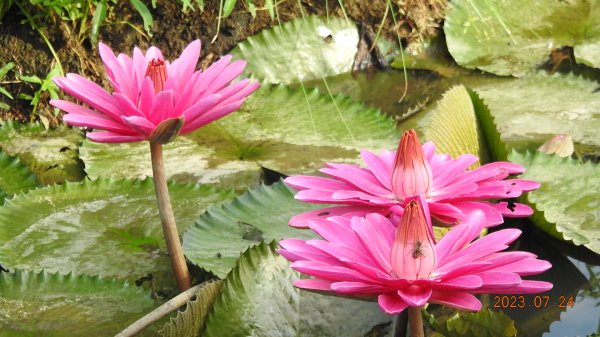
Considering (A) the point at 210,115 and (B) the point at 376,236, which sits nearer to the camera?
(B) the point at 376,236

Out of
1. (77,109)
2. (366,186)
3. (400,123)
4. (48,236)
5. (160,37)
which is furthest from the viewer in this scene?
(160,37)

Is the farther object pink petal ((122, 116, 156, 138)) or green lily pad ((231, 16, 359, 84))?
green lily pad ((231, 16, 359, 84))

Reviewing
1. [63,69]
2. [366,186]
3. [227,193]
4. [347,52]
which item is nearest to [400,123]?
[347,52]

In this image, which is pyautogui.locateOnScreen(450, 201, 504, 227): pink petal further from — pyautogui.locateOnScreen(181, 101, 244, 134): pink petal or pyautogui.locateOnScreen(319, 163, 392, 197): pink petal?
pyautogui.locateOnScreen(181, 101, 244, 134): pink petal

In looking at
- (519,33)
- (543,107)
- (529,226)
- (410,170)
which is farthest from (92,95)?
(519,33)

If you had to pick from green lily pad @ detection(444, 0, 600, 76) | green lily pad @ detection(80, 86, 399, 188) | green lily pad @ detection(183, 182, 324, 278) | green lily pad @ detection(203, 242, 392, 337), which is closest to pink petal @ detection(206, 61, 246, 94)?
green lily pad @ detection(203, 242, 392, 337)

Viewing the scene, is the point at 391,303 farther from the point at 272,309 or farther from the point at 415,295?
the point at 272,309

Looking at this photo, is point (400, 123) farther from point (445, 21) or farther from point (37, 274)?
point (37, 274)
